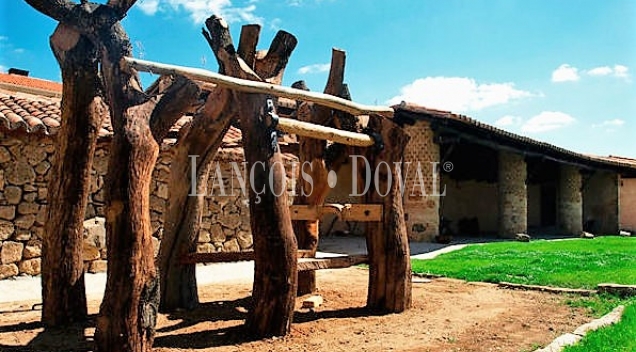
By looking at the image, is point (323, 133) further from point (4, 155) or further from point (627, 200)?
point (627, 200)

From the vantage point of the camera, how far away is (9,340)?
4.38m

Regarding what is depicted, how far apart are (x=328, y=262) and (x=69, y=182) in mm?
2568

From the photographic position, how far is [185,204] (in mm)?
5535

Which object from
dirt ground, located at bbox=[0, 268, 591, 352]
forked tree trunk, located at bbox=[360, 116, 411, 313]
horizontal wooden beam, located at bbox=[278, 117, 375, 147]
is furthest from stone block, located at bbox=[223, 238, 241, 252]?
horizontal wooden beam, located at bbox=[278, 117, 375, 147]

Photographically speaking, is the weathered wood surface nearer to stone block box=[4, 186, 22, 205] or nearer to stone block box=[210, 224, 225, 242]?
stone block box=[4, 186, 22, 205]

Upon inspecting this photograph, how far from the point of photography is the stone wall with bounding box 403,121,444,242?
15484 mm

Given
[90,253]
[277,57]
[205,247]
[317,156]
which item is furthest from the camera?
[205,247]

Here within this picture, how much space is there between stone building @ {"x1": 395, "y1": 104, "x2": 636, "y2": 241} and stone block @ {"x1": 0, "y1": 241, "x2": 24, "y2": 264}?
10.3 m

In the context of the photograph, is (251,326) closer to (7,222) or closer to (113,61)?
(113,61)

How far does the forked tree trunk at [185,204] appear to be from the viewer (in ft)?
17.5

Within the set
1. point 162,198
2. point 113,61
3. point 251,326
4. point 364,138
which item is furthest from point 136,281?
point 162,198

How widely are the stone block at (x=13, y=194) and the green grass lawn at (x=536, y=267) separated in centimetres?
645

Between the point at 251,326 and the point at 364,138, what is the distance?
89.2 inches

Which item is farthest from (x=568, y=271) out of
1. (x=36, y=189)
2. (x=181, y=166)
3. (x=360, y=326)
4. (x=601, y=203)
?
(x=601, y=203)
